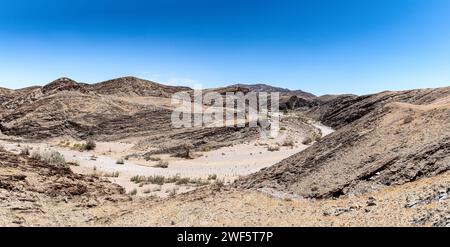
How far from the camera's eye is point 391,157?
39.9 ft

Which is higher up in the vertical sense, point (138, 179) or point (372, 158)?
point (372, 158)

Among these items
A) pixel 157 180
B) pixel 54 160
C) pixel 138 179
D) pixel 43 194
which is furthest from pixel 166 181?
pixel 43 194

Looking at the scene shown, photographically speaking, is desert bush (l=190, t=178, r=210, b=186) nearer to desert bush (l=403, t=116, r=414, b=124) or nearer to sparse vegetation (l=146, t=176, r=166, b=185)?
sparse vegetation (l=146, t=176, r=166, b=185)

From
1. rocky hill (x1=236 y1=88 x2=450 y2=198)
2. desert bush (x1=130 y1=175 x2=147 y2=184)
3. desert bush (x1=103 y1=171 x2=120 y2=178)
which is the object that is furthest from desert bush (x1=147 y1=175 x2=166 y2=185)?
rocky hill (x1=236 y1=88 x2=450 y2=198)

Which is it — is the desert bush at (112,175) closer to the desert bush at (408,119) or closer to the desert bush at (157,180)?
the desert bush at (157,180)

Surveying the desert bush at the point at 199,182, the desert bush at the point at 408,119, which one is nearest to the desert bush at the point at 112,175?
the desert bush at the point at 199,182

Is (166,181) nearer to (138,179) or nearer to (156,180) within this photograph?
(156,180)

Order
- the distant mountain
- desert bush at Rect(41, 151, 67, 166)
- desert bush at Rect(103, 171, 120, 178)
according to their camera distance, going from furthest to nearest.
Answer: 1. the distant mountain
2. desert bush at Rect(103, 171, 120, 178)
3. desert bush at Rect(41, 151, 67, 166)

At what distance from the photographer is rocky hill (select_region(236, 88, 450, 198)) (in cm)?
1113

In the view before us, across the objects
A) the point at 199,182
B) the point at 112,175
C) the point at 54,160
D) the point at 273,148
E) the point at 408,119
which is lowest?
the point at 199,182

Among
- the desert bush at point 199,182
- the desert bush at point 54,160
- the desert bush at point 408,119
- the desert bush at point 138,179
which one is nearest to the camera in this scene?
the desert bush at point 408,119

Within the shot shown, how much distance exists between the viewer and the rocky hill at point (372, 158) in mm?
11133

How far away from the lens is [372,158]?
1298 centimetres

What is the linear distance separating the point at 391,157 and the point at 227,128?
30.2 meters
